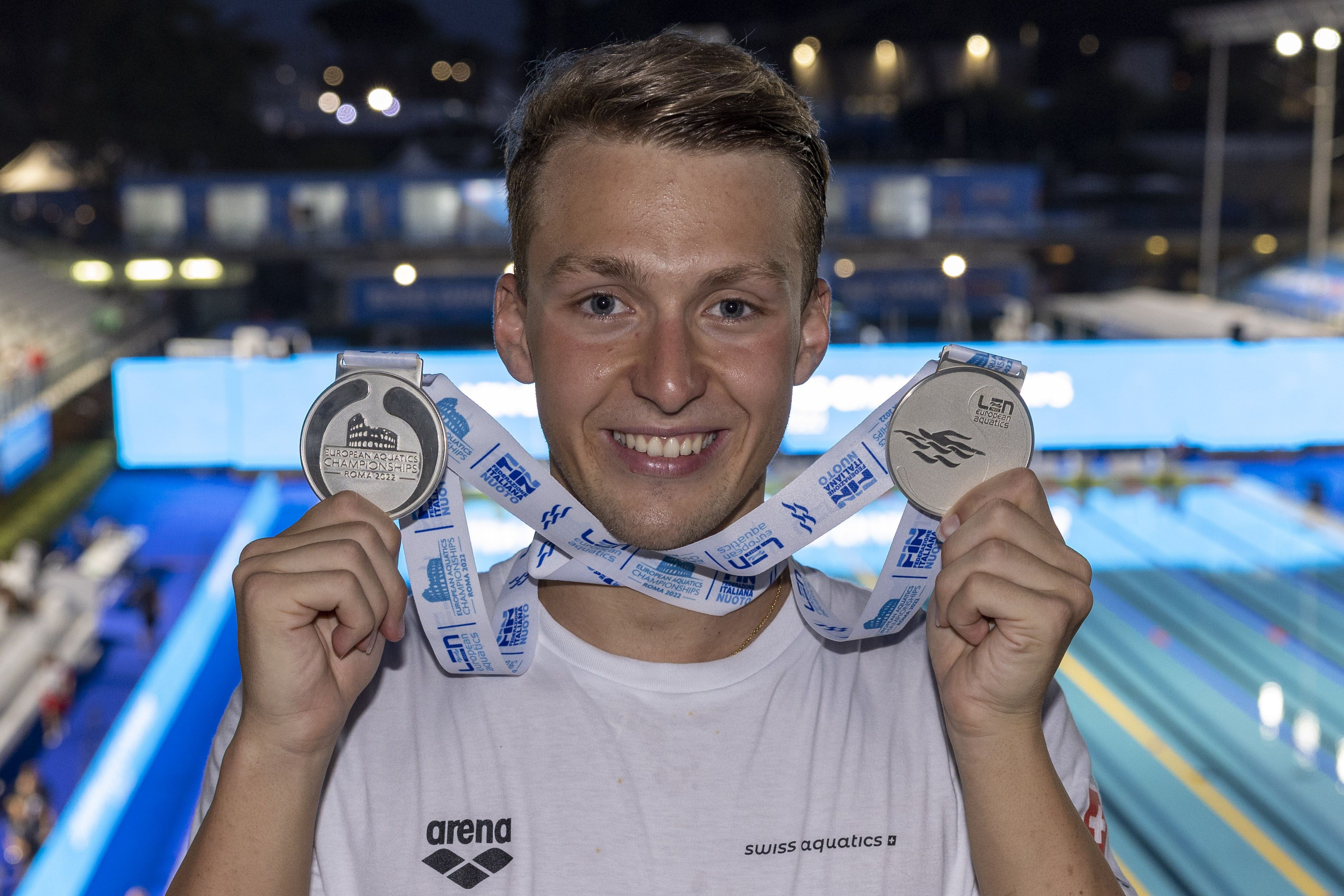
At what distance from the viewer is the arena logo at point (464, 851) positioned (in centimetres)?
160

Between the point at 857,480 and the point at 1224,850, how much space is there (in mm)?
7091

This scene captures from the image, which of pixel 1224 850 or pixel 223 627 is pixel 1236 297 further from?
pixel 223 627

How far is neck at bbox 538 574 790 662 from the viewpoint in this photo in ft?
5.69

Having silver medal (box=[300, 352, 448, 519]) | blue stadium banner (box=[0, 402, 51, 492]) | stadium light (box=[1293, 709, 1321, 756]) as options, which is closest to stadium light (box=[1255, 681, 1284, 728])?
stadium light (box=[1293, 709, 1321, 756])

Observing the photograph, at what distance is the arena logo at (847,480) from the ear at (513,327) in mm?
484

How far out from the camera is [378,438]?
1.63m

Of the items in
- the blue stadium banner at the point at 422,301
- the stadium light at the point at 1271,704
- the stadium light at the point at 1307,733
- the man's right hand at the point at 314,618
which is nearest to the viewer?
the man's right hand at the point at 314,618

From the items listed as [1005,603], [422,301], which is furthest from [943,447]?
[422,301]

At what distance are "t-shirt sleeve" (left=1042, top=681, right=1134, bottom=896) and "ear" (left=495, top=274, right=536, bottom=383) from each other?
893 millimetres

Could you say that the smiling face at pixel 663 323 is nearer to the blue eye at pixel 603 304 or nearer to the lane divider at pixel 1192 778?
the blue eye at pixel 603 304

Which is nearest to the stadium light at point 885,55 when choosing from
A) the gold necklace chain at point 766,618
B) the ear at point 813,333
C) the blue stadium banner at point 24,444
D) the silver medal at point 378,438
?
the blue stadium banner at point 24,444

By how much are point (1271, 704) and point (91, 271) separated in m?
21.9

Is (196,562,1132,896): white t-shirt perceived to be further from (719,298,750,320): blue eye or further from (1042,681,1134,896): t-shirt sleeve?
(719,298,750,320): blue eye

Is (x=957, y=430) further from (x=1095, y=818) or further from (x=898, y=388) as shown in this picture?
(x=898, y=388)
